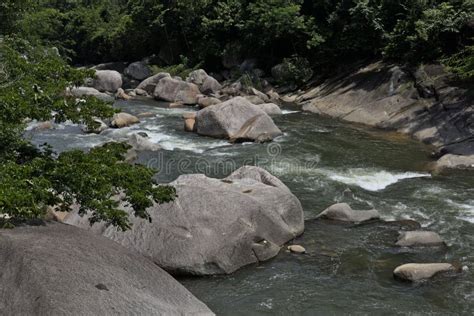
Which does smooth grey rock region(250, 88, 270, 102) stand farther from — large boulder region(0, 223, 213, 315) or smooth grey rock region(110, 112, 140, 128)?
large boulder region(0, 223, 213, 315)

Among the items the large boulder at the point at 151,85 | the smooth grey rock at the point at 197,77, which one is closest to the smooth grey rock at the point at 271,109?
the smooth grey rock at the point at 197,77

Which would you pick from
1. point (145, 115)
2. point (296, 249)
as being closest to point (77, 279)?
point (296, 249)

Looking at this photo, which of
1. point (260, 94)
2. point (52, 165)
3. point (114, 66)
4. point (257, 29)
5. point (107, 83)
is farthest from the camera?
point (114, 66)

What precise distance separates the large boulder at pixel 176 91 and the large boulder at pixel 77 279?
2587 centimetres

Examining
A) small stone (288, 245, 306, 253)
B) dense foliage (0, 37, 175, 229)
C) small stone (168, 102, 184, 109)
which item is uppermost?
dense foliage (0, 37, 175, 229)

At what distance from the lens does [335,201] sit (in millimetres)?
15805

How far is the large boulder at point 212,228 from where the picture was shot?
11.2 metres

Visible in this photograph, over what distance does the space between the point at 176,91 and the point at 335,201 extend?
20658mm

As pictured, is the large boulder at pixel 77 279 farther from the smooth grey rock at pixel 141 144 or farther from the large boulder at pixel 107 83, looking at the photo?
the large boulder at pixel 107 83

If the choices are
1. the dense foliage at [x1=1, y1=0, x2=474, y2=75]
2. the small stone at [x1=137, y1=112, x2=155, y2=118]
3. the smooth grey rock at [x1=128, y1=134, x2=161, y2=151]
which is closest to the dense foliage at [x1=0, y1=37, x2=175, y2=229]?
the dense foliage at [x1=1, y1=0, x2=474, y2=75]

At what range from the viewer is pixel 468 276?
11.2 meters

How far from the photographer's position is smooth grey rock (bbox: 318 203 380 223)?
14.1m

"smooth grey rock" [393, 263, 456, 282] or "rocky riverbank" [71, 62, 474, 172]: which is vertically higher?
"rocky riverbank" [71, 62, 474, 172]

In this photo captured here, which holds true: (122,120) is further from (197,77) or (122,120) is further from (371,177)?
(197,77)
